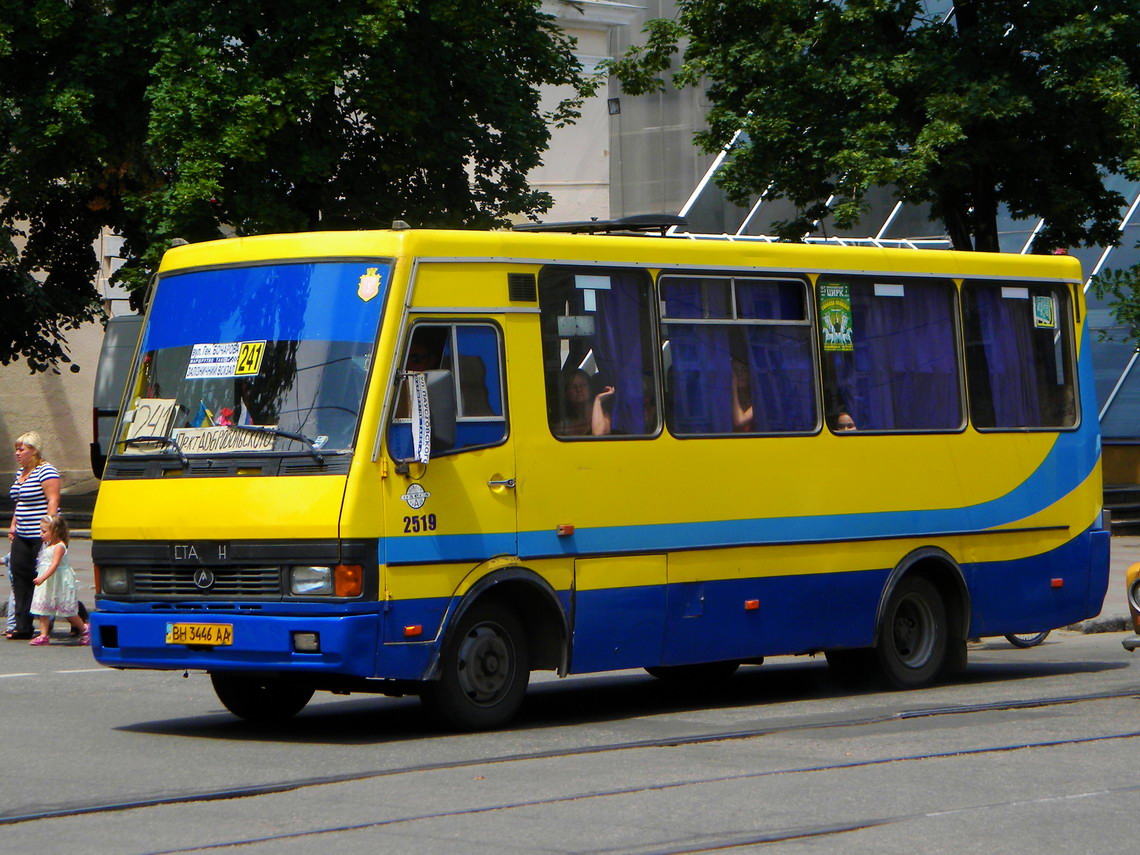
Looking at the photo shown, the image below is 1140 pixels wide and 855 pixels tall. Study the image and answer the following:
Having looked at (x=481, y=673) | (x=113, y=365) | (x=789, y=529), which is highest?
(x=113, y=365)

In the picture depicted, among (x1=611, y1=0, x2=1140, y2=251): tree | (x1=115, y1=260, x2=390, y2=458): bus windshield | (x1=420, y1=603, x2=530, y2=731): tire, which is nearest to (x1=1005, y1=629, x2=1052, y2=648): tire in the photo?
(x1=420, y1=603, x2=530, y2=731): tire

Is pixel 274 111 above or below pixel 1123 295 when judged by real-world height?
above

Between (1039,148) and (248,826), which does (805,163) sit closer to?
(1039,148)

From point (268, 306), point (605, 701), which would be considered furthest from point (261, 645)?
point (605, 701)

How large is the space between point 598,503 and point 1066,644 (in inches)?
320

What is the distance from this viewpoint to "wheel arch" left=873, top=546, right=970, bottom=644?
1288cm

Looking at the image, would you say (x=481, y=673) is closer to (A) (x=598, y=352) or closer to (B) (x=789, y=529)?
(A) (x=598, y=352)

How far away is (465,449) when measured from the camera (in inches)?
411

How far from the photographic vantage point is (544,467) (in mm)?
10828

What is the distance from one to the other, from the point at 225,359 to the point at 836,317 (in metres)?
4.38

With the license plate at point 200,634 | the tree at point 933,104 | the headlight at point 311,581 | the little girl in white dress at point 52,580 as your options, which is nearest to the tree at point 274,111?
the tree at point 933,104

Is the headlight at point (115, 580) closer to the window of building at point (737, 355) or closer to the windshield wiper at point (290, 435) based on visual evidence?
the windshield wiper at point (290, 435)

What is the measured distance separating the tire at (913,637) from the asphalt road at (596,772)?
279 mm

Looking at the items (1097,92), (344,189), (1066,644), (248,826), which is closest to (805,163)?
(1097,92)
